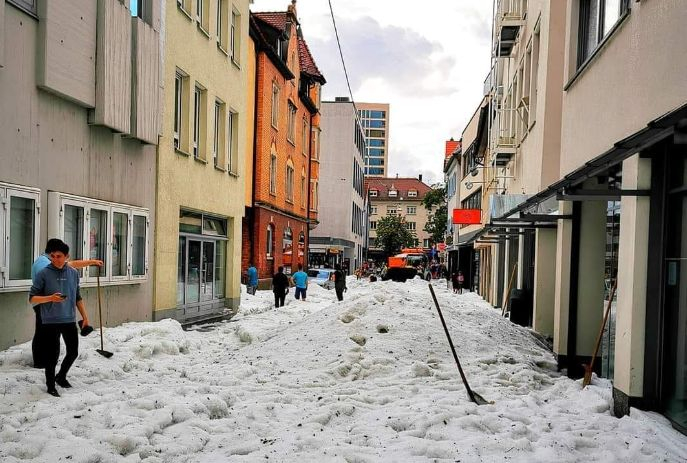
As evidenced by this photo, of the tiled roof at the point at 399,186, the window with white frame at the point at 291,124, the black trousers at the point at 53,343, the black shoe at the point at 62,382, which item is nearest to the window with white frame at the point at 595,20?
the black trousers at the point at 53,343

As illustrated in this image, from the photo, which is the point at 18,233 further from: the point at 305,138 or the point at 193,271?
the point at 305,138

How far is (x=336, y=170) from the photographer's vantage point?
59938 mm

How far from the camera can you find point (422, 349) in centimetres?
984

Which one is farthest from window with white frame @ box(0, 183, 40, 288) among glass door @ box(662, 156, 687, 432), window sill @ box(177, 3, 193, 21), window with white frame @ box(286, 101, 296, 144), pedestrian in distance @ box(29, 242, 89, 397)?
window with white frame @ box(286, 101, 296, 144)

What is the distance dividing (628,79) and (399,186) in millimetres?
102374

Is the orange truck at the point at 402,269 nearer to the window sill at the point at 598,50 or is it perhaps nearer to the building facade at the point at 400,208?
the window sill at the point at 598,50

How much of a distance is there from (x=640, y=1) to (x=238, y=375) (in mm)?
6553

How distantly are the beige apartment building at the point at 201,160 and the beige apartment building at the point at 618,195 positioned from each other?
6.97 meters

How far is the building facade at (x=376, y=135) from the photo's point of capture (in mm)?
152000

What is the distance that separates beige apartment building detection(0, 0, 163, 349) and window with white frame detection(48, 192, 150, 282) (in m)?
0.02

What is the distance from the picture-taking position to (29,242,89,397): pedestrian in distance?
23.1ft

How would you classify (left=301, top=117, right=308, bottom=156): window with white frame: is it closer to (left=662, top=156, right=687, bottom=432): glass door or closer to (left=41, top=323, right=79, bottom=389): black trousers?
(left=41, top=323, right=79, bottom=389): black trousers

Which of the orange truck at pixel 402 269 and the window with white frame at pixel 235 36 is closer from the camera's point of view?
the window with white frame at pixel 235 36

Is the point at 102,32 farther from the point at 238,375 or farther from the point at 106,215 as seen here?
the point at 238,375
